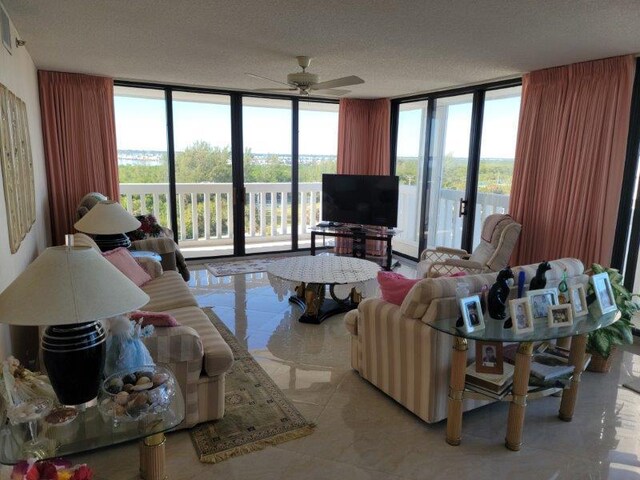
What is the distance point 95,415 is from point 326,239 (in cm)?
568

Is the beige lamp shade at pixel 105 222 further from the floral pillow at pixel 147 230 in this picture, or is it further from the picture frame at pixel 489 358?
the picture frame at pixel 489 358

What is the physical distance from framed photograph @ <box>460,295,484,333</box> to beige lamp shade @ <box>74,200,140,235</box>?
2622 mm

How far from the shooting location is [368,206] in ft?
19.8

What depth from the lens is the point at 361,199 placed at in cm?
608

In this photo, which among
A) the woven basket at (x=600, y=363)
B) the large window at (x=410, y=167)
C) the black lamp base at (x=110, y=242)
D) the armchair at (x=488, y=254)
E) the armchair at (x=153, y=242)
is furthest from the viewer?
the large window at (x=410, y=167)

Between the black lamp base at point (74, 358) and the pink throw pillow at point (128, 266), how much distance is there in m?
1.72

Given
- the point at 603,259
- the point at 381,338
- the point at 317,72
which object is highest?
the point at 317,72

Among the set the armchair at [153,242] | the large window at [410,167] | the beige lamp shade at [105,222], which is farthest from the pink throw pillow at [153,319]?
the large window at [410,167]

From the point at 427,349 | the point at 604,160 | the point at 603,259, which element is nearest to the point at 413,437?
the point at 427,349

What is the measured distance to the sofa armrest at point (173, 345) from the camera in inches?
89.2

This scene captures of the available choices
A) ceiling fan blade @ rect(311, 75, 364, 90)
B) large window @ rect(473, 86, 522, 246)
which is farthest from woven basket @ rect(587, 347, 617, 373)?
ceiling fan blade @ rect(311, 75, 364, 90)

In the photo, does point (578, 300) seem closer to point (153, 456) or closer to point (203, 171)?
point (153, 456)

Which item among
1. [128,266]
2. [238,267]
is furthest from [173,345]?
[238,267]

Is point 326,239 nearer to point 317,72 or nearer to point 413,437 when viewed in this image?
point 317,72
